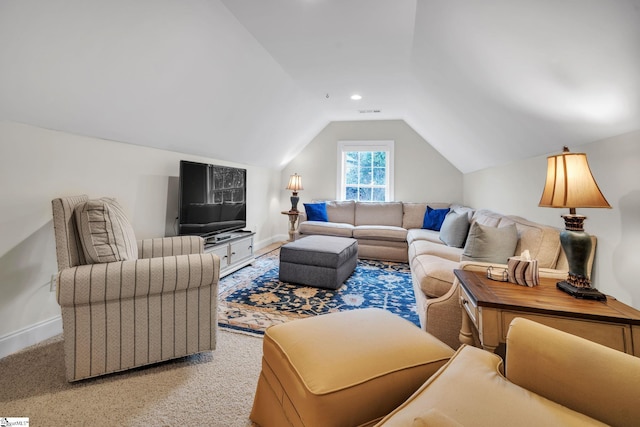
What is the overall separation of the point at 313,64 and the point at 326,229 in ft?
8.12

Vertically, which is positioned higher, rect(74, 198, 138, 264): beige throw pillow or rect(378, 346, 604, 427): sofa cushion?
rect(74, 198, 138, 264): beige throw pillow

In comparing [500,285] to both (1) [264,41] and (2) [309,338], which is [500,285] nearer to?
(2) [309,338]

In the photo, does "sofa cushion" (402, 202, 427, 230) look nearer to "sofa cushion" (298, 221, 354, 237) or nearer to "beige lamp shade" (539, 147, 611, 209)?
"sofa cushion" (298, 221, 354, 237)

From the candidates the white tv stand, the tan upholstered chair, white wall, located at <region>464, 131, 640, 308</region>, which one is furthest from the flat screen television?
white wall, located at <region>464, 131, 640, 308</region>

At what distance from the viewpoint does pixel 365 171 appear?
5578 millimetres

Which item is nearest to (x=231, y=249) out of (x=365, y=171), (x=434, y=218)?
(x=434, y=218)

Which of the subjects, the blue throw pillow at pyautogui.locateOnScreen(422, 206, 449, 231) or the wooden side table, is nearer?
the blue throw pillow at pyautogui.locateOnScreen(422, 206, 449, 231)

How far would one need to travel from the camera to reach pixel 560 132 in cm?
185

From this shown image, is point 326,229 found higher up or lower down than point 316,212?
lower down

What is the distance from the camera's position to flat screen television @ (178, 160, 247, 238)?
2.86 meters

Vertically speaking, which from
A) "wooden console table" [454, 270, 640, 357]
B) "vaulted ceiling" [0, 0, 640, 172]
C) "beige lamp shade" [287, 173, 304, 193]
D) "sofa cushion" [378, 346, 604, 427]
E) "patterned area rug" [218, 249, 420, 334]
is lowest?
"patterned area rug" [218, 249, 420, 334]

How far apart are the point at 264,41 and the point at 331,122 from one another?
10.6ft

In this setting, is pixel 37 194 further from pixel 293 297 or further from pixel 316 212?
pixel 316 212

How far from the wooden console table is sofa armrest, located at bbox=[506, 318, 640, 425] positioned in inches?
11.4
